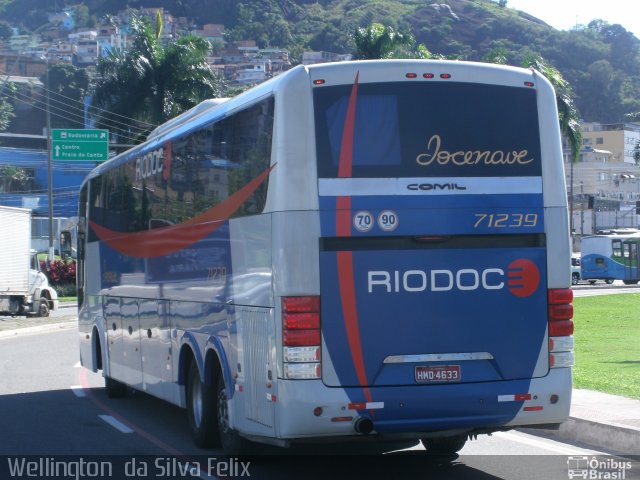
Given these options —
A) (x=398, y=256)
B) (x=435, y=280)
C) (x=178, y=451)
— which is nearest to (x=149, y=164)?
(x=178, y=451)

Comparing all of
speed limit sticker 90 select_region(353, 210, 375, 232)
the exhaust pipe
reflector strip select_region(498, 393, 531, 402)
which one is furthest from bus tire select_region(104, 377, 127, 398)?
reflector strip select_region(498, 393, 531, 402)

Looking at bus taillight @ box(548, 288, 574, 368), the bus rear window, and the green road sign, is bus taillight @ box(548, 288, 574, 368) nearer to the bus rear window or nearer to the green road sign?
the bus rear window

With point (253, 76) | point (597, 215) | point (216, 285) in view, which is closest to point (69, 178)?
point (597, 215)

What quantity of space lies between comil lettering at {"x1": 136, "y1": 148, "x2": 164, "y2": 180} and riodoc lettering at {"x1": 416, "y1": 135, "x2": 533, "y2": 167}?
4.91m

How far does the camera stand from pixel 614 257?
69625 mm

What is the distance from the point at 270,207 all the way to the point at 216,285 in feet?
6.45

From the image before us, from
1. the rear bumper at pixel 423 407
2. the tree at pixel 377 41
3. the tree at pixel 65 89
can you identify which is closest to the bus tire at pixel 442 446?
the rear bumper at pixel 423 407

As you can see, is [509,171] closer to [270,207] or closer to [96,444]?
[270,207]

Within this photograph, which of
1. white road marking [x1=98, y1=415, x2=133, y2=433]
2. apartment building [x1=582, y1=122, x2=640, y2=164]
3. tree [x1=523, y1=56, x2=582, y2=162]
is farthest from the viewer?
apartment building [x1=582, y1=122, x2=640, y2=164]

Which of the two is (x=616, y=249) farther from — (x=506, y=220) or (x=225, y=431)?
(x=506, y=220)

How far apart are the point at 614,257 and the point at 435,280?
62.8m

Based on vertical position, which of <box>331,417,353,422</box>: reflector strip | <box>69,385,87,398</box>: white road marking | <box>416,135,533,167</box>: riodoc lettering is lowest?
<box>69,385,87,398</box>: white road marking

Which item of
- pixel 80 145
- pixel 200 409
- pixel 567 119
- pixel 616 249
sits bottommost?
pixel 200 409

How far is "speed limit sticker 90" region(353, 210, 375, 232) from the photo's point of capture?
9297mm
